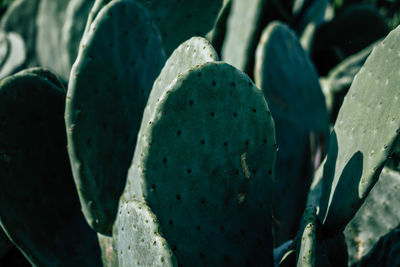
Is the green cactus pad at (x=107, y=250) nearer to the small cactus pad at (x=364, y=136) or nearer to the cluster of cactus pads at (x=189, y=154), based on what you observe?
the cluster of cactus pads at (x=189, y=154)

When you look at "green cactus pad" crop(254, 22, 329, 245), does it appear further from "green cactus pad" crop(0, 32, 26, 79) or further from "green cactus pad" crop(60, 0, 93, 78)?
"green cactus pad" crop(0, 32, 26, 79)

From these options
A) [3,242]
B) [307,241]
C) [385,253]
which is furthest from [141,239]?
[3,242]

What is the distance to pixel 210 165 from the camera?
45.2 inches

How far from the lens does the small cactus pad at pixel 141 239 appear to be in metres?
0.98

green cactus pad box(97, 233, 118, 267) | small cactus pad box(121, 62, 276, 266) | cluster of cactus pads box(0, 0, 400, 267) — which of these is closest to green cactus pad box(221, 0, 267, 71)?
cluster of cactus pads box(0, 0, 400, 267)

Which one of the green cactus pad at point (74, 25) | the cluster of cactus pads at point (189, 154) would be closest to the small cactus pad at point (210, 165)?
the cluster of cactus pads at point (189, 154)

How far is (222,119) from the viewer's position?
3.72 ft

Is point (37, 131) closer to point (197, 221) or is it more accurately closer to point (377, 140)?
point (197, 221)

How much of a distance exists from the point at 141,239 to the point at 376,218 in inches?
26.7

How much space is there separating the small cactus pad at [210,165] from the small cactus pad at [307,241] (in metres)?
0.11

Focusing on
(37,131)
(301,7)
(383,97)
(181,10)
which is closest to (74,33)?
(181,10)

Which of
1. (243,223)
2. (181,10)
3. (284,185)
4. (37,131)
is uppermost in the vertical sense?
(181,10)

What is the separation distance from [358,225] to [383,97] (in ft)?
1.46

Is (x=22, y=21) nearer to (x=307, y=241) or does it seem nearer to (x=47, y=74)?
(x=47, y=74)
